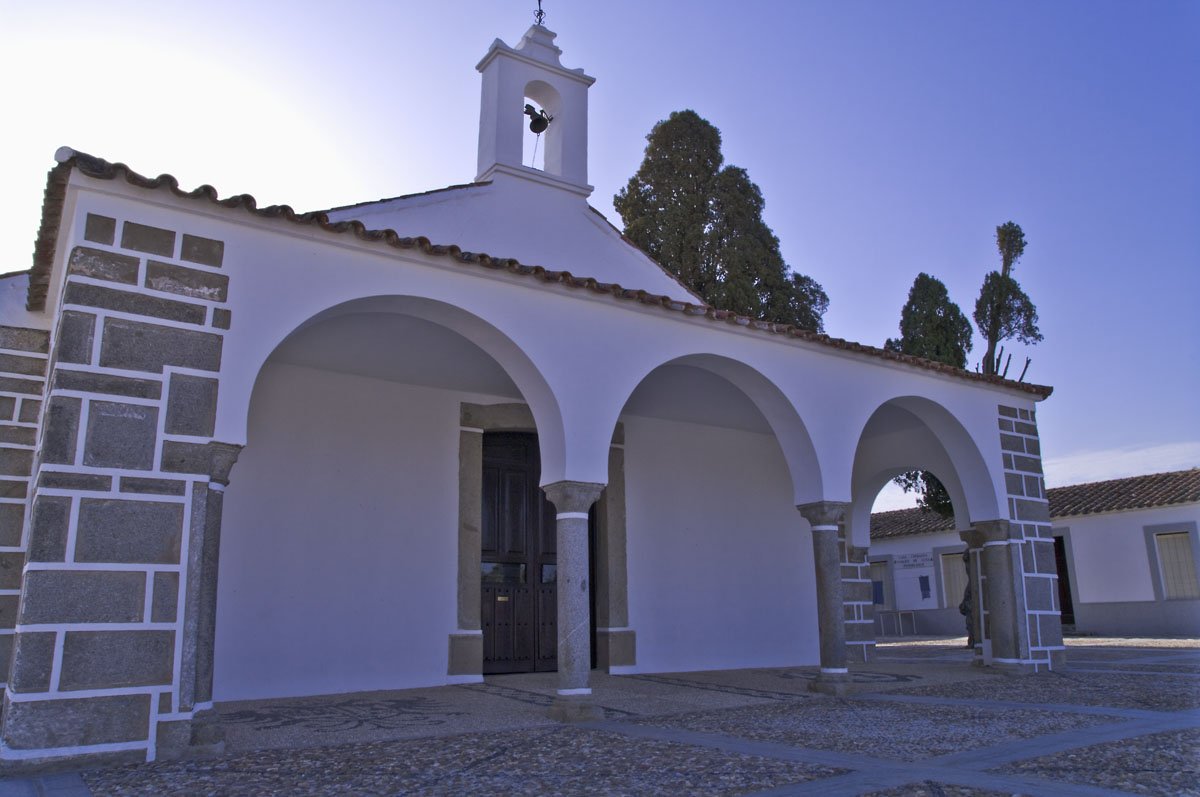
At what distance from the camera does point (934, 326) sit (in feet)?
49.0

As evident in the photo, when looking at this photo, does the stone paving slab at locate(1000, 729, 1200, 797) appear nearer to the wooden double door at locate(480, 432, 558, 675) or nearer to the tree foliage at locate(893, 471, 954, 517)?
the wooden double door at locate(480, 432, 558, 675)

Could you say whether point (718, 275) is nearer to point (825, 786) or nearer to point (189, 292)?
point (189, 292)

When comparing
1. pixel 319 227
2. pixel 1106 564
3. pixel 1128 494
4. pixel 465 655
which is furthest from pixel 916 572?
pixel 319 227

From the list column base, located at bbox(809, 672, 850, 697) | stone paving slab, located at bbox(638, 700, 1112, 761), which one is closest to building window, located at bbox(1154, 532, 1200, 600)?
column base, located at bbox(809, 672, 850, 697)

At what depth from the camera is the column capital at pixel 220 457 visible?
14.9 ft

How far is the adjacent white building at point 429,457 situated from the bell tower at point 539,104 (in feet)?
0.10

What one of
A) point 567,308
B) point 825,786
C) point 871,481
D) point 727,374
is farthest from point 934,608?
point 825,786

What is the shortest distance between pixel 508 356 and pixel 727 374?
2.06 metres

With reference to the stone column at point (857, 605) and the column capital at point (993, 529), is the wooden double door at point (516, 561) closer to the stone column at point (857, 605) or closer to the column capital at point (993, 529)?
the stone column at point (857, 605)

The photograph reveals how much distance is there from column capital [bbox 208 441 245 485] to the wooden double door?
3701mm

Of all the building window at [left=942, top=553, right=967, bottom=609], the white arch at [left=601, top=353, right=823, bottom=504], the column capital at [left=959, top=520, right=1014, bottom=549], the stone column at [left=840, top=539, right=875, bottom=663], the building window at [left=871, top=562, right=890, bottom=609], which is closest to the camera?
the white arch at [left=601, top=353, right=823, bottom=504]

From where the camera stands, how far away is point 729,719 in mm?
5430

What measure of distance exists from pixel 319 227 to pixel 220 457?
4.67 feet

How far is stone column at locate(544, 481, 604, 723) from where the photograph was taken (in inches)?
216
